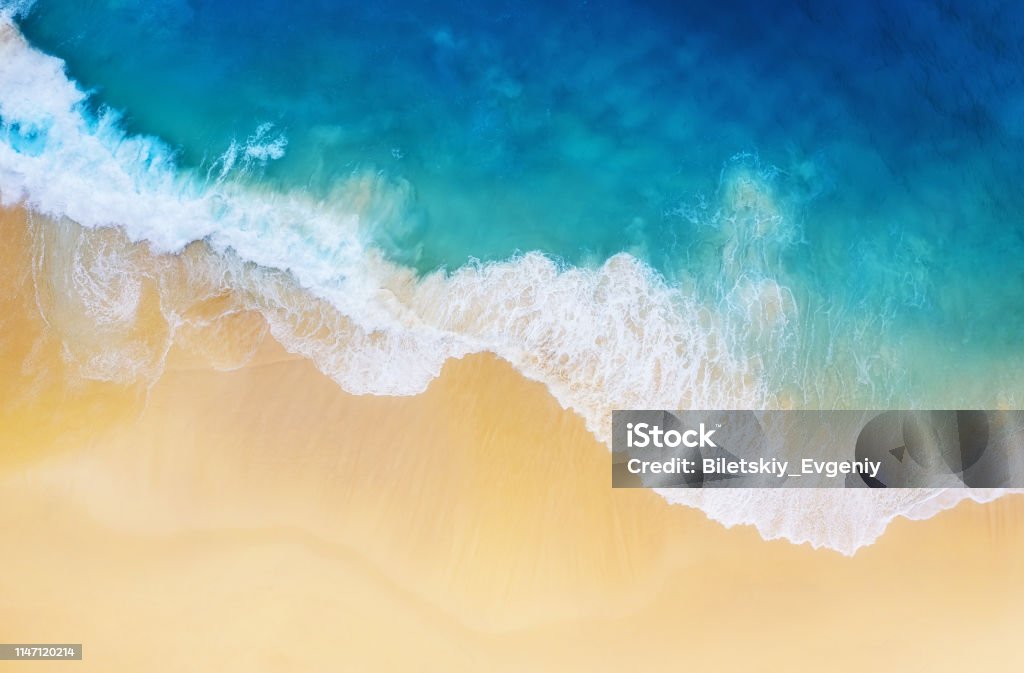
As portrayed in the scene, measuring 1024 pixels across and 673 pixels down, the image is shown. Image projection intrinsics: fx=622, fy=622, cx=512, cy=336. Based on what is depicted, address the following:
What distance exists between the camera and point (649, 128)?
577 cm

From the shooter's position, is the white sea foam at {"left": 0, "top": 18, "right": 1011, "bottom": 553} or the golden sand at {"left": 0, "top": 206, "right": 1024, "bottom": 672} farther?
the white sea foam at {"left": 0, "top": 18, "right": 1011, "bottom": 553}

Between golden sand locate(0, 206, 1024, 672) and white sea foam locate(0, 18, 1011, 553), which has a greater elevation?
white sea foam locate(0, 18, 1011, 553)

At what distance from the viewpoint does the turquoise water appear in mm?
5562

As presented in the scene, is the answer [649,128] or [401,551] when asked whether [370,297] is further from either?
[649,128]

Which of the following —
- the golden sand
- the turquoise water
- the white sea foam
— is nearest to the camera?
the golden sand

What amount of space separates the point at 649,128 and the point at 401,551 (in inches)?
170

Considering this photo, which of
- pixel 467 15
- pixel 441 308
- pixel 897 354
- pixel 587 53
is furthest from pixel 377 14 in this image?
pixel 897 354

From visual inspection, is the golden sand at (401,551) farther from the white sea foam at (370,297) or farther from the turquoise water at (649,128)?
the turquoise water at (649,128)

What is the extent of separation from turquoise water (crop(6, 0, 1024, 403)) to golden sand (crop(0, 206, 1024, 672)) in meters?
1.50

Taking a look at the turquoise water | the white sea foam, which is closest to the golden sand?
the white sea foam

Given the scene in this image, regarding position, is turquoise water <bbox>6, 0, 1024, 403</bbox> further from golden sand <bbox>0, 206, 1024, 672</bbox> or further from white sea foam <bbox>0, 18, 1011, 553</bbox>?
golden sand <bbox>0, 206, 1024, 672</bbox>

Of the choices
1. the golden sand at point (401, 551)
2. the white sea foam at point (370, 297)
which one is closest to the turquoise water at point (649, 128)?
the white sea foam at point (370, 297)

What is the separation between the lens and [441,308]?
534 cm

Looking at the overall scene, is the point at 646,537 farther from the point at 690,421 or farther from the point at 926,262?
the point at 926,262
